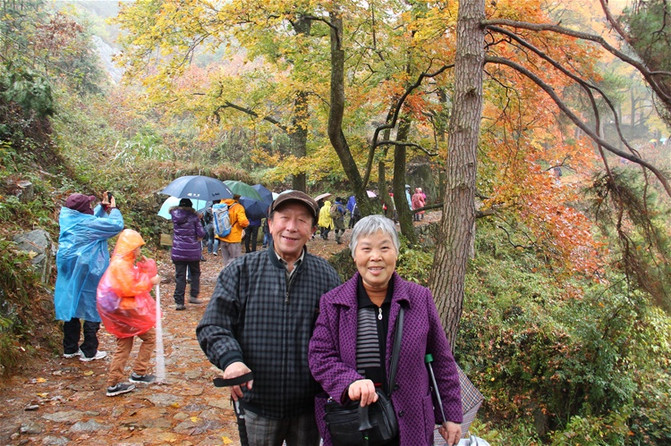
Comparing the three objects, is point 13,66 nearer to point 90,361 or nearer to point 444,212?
point 90,361

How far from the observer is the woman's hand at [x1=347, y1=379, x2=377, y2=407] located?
1759mm

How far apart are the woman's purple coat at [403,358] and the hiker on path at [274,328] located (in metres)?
0.11

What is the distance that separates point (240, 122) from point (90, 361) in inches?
394

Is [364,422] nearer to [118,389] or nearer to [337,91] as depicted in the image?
[118,389]

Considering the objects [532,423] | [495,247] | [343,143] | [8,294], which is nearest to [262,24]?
[343,143]

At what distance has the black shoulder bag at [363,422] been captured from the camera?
1808 mm

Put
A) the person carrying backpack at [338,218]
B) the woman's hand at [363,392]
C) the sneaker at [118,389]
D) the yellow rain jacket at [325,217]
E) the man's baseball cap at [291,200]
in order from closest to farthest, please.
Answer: the woman's hand at [363,392] → the man's baseball cap at [291,200] → the sneaker at [118,389] → the yellow rain jacket at [325,217] → the person carrying backpack at [338,218]

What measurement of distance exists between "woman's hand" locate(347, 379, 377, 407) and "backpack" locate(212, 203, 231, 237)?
21.7 ft

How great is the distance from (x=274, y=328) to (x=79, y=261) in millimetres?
3544

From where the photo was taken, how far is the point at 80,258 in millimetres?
4586

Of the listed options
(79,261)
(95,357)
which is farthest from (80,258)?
(95,357)

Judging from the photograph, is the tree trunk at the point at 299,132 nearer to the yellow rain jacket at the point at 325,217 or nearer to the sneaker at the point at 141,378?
the yellow rain jacket at the point at 325,217

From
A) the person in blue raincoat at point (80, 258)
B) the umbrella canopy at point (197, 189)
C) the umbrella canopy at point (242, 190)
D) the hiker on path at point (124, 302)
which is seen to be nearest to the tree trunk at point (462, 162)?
the hiker on path at point (124, 302)

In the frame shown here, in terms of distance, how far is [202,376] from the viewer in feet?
16.0
